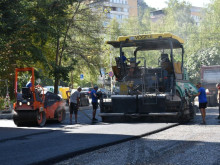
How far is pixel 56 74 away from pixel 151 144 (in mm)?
14067

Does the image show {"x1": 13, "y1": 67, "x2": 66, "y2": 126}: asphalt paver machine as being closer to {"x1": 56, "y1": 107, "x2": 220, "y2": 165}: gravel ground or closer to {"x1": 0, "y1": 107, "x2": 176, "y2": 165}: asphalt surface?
{"x1": 0, "y1": 107, "x2": 176, "y2": 165}: asphalt surface

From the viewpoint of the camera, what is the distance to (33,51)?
21.6m

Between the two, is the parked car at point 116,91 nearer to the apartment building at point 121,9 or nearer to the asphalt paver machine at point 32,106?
the asphalt paver machine at point 32,106

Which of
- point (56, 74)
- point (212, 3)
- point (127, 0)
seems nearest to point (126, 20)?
point (212, 3)

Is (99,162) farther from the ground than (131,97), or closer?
closer

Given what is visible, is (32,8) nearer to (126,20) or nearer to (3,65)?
(3,65)

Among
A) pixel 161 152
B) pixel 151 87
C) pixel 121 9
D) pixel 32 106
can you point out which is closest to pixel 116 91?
pixel 151 87

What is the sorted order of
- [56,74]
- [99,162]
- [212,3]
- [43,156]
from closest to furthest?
[99,162], [43,156], [56,74], [212,3]

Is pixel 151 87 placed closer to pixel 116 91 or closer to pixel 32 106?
pixel 116 91

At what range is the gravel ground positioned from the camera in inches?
332

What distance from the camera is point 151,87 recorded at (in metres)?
17.9

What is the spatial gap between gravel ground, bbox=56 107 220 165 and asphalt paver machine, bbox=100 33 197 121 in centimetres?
448

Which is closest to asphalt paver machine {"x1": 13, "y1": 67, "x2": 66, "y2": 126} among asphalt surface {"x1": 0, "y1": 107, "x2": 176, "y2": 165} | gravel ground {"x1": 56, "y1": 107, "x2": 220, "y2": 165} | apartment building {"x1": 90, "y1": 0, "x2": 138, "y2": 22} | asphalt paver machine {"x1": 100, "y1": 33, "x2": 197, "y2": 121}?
asphalt paver machine {"x1": 100, "y1": 33, "x2": 197, "y2": 121}

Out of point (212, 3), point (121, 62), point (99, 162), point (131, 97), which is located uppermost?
point (212, 3)
